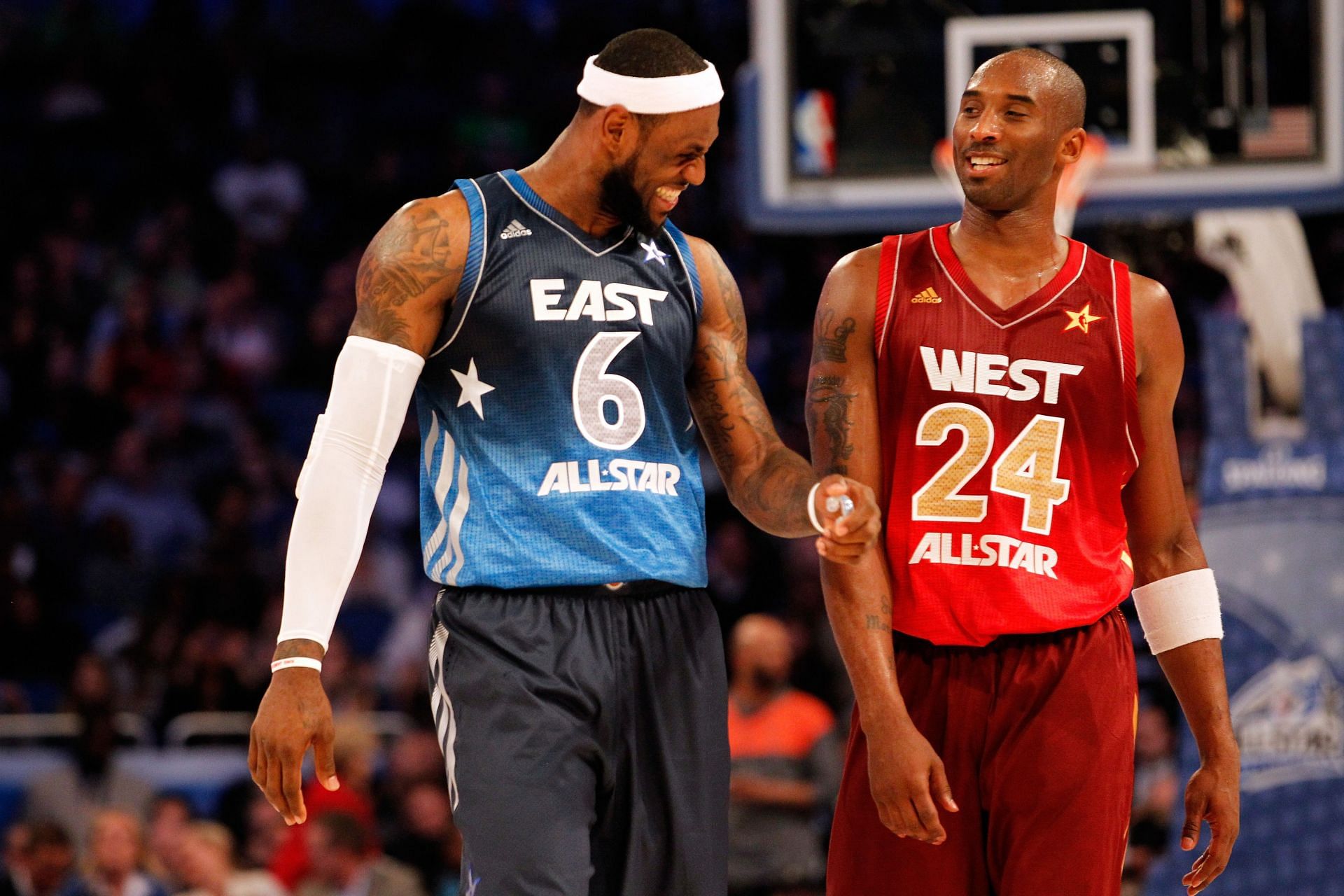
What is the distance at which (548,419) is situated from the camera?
3861mm

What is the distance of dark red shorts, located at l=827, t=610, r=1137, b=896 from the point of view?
152 inches

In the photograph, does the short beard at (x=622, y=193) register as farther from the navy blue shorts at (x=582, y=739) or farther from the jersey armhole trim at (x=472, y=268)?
the navy blue shorts at (x=582, y=739)

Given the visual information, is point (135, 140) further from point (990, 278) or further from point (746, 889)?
point (990, 278)

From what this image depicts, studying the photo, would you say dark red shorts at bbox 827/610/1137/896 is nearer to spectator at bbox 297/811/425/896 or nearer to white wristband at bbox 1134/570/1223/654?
white wristband at bbox 1134/570/1223/654

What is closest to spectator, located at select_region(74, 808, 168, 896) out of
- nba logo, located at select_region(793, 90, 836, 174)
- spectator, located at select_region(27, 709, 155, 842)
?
spectator, located at select_region(27, 709, 155, 842)

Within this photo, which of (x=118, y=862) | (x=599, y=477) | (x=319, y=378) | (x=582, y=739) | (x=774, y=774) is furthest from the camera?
(x=319, y=378)

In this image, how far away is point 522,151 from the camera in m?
15.5

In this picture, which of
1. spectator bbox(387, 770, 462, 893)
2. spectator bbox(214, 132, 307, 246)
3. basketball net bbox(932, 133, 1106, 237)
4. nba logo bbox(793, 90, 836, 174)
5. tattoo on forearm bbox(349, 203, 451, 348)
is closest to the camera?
tattoo on forearm bbox(349, 203, 451, 348)

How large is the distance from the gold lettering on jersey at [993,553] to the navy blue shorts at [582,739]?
21.9 inches

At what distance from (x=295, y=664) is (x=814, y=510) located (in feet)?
3.54

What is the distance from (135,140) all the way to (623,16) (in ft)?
14.4

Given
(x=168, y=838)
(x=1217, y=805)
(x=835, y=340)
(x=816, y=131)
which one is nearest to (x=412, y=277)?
(x=835, y=340)

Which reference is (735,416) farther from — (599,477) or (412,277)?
(412,277)

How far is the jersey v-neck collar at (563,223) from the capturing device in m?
3.99
